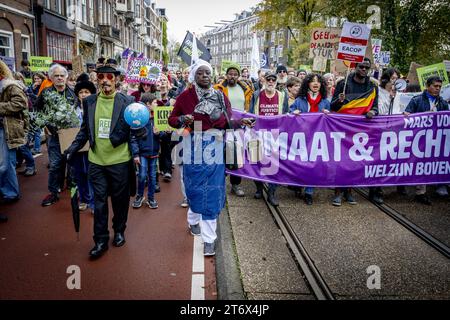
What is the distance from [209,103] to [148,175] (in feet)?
8.05

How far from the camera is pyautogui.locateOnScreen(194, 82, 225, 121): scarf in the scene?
14.3 feet

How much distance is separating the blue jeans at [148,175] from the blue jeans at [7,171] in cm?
212

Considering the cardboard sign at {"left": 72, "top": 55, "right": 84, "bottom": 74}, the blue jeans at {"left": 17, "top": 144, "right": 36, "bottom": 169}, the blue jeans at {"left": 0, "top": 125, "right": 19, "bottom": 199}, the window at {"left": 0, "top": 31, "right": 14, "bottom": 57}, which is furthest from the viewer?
the window at {"left": 0, "top": 31, "right": 14, "bottom": 57}

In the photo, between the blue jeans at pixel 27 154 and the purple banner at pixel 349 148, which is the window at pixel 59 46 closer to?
the blue jeans at pixel 27 154

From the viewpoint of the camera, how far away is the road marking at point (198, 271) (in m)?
3.68

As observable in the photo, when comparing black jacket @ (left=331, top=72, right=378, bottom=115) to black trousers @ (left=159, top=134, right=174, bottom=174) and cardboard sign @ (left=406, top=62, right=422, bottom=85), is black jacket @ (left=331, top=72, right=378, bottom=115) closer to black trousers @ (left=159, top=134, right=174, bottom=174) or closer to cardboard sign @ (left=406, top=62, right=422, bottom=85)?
black trousers @ (left=159, top=134, right=174, bottom=174)

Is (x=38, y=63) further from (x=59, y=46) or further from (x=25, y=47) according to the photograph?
(x=59, y=46)

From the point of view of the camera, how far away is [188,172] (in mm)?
4500

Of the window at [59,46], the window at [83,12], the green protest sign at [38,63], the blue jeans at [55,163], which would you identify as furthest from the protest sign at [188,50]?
the window at [83,12]

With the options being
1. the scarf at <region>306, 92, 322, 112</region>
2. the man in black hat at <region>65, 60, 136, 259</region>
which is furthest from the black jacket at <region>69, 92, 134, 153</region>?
the scarf at <region>306, 92, 322, 112</region>

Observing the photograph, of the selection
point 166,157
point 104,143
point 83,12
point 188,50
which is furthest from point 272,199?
point 83,12
